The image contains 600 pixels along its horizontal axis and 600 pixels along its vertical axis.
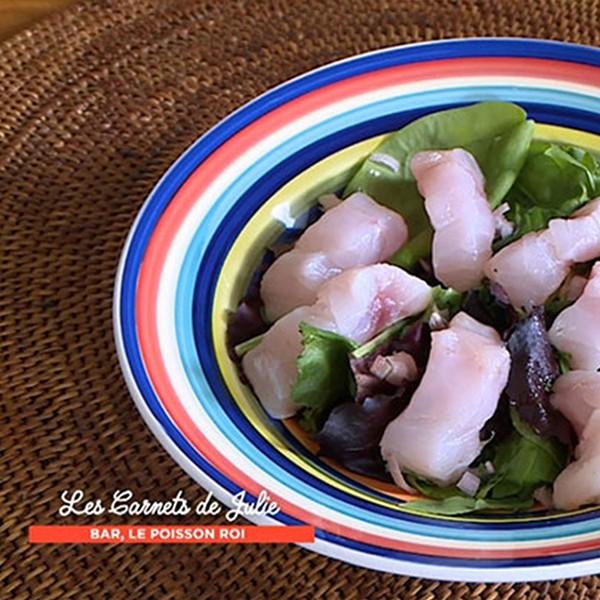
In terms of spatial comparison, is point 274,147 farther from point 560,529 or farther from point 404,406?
point 560,529

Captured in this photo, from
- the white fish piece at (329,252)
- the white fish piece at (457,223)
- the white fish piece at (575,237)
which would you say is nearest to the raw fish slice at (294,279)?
the white fish piece at (329,252)

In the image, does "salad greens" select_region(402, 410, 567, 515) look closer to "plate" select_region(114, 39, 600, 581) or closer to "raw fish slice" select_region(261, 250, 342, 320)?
"plate" select_region(114, 39, 600, 581)

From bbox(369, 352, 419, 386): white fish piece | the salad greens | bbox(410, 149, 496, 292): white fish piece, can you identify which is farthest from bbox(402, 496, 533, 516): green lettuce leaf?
bbox(410, 149, 496, 292): white fish piece

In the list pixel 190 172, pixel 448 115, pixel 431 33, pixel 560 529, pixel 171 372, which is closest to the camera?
pixel 560 529

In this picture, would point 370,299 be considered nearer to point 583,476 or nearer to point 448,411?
point 448,411

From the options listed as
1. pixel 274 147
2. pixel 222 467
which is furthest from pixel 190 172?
pixel 222 467

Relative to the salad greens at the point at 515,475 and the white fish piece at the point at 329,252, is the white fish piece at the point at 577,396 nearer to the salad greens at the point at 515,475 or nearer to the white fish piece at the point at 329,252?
the salad greens at the point at 515,475
